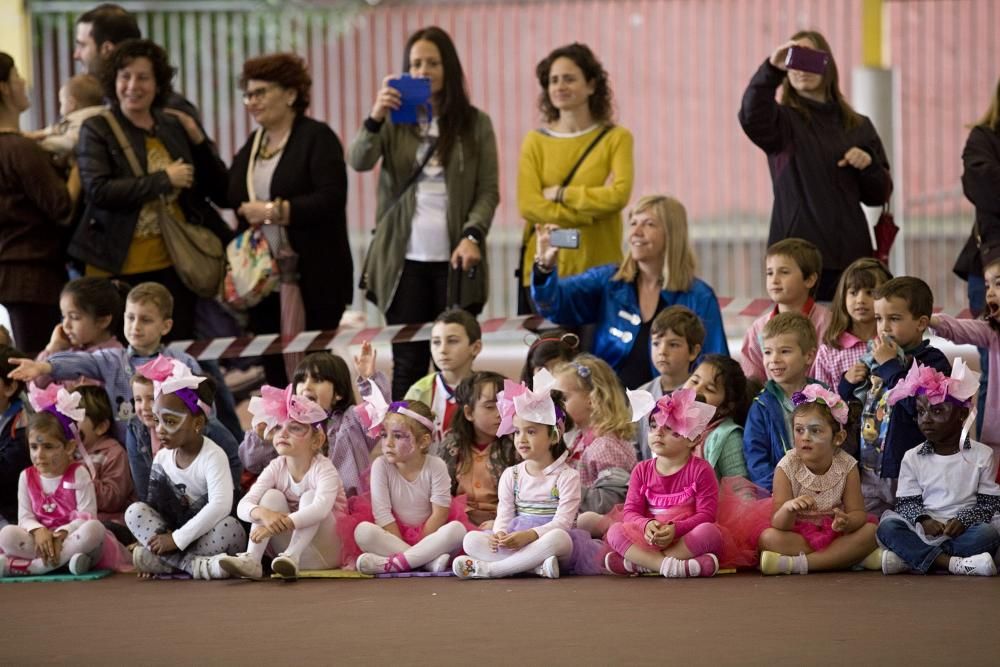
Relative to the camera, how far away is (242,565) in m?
7.02

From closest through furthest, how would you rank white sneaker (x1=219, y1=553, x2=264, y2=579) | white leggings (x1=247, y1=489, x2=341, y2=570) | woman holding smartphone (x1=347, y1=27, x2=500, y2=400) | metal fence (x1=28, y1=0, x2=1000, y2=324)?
white sneaker (x1=219, y1=553, x2=264, y2=579), white leggings (x1=247, y1=489, x2=341, y2=570), woman holding smartphone (x1=347, y1=27, x2=500, y2=400), metal fence (x1=28, y1=0, x2=1000, y2=324)

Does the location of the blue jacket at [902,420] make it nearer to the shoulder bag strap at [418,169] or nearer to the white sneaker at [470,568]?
the white sneaker at [470,568]

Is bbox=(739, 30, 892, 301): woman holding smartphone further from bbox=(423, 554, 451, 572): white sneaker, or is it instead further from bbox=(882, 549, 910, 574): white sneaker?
bbox=(423, 554, 451, 572): white sneaker

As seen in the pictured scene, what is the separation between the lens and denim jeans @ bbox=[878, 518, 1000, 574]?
6691mm

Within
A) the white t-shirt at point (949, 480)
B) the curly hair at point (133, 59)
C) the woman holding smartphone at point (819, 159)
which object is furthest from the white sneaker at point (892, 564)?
the curly hair at point (133, 59)

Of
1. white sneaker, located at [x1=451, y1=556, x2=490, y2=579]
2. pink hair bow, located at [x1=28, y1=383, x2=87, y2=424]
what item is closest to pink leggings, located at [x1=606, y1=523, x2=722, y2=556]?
white sneaker, located at [x1=451, y1=556, x2=490, y2=579]

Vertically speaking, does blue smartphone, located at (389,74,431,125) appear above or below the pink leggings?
above

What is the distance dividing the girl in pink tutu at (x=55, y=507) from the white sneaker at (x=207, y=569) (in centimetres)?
51

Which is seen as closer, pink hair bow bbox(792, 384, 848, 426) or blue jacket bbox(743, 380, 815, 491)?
pink hair bow bbox(792, 384, 848, 426)

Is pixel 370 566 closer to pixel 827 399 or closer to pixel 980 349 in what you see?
pixel 827 399

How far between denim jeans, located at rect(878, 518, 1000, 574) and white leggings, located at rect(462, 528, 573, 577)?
1.25 metres

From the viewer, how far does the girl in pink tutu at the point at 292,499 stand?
7.04 metres

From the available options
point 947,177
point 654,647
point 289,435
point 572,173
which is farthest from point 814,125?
point 947,177

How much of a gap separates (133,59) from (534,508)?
3304mm
